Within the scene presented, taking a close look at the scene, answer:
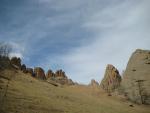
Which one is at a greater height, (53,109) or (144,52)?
(144,52)

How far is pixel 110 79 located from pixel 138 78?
106 feet

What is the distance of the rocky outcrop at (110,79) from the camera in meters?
83.0

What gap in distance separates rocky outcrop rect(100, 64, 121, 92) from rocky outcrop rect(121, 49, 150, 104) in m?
28.4

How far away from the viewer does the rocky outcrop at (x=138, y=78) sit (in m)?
49.1

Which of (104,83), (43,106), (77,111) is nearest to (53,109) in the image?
(43,106)

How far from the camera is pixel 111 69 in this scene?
8544cm

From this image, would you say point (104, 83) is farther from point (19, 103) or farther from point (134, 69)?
point (19, 103)

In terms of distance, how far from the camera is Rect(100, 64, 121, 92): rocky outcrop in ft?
272

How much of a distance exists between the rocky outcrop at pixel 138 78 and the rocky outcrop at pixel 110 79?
28.4 meters

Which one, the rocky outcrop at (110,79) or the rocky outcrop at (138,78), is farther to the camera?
the rocky outcrop at (110,79)

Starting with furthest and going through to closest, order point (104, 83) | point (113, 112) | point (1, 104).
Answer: point (104, 83), point (113, 112), point (1, 104)

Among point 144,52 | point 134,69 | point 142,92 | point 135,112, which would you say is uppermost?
point 144,52

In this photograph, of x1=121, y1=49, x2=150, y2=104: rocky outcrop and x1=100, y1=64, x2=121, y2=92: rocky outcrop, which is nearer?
x1=121, y1=49, x2=150, y2=104: rocky outcrop

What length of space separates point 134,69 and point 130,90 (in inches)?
193
